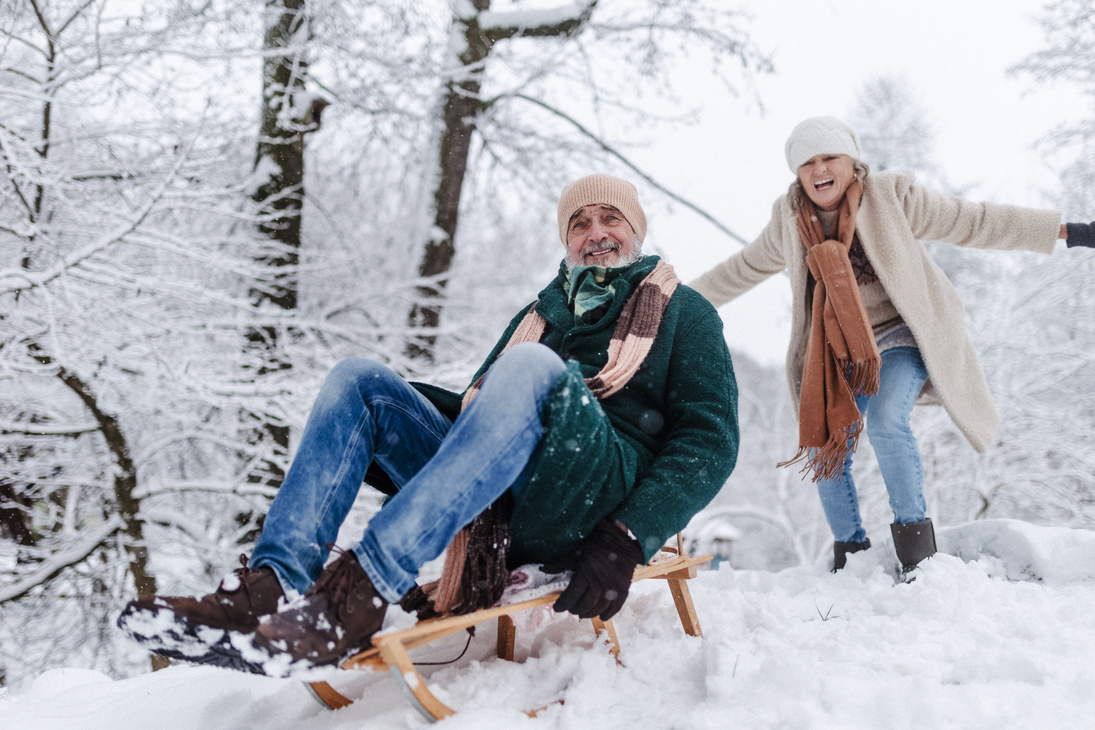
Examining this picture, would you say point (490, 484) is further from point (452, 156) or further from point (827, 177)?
point (452, 156)

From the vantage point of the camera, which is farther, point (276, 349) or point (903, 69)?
point (903, 69)

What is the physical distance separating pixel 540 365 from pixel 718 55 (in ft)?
14.9

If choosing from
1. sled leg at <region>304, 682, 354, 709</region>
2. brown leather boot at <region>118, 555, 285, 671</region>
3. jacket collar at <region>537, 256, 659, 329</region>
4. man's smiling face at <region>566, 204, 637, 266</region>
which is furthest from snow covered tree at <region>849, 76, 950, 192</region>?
brown leather boot at <region>118, 555, 285, 671</region>

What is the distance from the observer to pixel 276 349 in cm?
404

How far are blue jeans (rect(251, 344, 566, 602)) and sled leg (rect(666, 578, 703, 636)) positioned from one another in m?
0.59

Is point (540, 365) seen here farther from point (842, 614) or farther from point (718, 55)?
point (718, 55)

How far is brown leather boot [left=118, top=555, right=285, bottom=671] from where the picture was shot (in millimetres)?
1138

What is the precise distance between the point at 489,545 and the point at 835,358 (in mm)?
1518

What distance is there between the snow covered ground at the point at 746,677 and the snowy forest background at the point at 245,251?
157 centimetres

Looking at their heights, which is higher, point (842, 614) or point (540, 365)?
point (540, 365)

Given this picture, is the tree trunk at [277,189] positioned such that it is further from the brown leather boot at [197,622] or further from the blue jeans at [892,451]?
A: the blue jeans at [892,451]

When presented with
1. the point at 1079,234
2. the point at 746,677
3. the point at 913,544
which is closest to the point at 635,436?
the point at 746,677

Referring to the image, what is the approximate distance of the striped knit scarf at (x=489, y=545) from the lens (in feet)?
4.50

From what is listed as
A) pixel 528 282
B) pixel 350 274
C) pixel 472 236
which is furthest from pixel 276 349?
pixel 472 236
